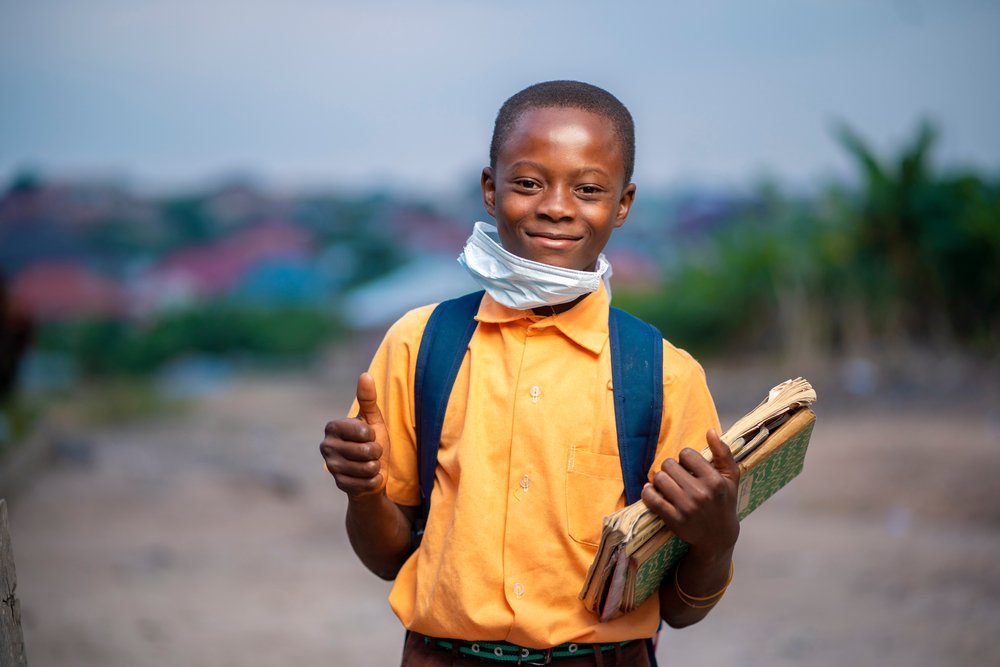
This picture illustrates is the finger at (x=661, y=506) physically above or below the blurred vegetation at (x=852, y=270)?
below

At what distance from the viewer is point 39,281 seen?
24.8 ft

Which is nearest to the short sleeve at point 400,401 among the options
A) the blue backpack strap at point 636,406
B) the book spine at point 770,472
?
the blue backpack strap at point 636,406

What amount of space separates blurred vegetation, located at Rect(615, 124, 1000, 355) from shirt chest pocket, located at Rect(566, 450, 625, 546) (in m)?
6.86

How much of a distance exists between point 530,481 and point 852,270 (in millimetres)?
7213

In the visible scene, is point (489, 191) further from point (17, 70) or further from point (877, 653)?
point (17, 70)

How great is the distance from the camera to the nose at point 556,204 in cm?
173

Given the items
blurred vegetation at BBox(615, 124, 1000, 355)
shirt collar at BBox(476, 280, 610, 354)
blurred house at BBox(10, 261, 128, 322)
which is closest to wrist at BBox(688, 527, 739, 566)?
shirt collar at BBox(476, 280, 610, 354)

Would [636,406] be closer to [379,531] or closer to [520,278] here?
[520,278]

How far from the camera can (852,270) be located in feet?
27.4

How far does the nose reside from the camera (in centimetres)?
173

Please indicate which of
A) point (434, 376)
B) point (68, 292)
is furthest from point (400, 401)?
point (68, 292)

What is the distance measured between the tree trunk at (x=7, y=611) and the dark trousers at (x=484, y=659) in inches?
24.9

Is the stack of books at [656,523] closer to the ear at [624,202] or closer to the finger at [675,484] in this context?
the finger at [675,484]

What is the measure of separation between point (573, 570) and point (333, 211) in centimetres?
715
